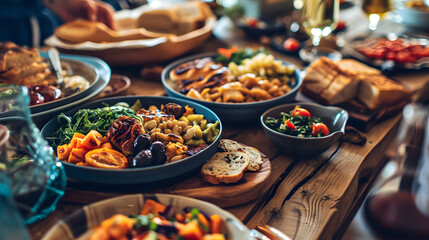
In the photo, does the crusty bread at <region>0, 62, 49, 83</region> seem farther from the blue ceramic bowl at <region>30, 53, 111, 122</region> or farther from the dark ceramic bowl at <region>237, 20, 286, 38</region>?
the dark ceramic bowl at <region>237, 20, 286, 38</region>

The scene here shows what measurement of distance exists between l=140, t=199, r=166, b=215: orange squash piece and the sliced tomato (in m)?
0.20

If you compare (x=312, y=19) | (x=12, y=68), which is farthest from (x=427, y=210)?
(x=12, y=68)

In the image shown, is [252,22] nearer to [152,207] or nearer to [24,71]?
[24,71]

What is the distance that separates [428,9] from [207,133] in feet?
8.37

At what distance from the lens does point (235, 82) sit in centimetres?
174

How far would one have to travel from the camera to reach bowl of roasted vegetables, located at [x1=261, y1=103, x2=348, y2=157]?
1.44 m

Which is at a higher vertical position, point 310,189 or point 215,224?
point 215,224

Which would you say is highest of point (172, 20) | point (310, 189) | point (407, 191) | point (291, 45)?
point (407, 191)

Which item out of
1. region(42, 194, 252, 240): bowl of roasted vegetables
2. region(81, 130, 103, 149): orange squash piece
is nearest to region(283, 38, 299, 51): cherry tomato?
region(81, 130, 103, 149): orange squash piece

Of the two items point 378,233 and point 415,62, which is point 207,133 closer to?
point 378,233

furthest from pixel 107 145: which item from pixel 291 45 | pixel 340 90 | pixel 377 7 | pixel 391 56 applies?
pixel 377 7

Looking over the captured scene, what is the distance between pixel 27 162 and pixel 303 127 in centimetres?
102

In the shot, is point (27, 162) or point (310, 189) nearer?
point (27, 162)

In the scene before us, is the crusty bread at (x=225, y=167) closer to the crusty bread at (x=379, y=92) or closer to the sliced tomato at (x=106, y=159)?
the sliced tomato at (x=106, y=159)
